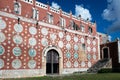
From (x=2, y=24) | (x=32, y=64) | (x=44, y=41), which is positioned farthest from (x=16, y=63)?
(x=44, y=41)

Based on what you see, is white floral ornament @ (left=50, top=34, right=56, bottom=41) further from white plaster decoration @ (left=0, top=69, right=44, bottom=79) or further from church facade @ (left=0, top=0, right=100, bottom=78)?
white plaster decoration @ (left=0, top=69, right=44, bottom=79)

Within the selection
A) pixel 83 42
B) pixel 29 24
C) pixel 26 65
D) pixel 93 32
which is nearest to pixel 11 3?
pixel 29 24

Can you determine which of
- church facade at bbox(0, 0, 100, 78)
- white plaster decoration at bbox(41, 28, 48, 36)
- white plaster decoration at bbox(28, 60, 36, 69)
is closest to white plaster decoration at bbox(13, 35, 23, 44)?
church facade at bbox(0, 0, 100, 78)

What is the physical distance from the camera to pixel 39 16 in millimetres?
26625

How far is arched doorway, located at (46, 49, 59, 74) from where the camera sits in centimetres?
2609

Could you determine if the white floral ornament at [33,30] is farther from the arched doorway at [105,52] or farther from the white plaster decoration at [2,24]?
the arched doorway at [105,52]

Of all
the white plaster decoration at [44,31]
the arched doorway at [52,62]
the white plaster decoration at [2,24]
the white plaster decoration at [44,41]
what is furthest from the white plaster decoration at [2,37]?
the arched doorway at [52,62]

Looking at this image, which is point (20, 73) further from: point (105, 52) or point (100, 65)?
point (105, 52)

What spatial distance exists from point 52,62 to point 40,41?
3919 millimetres

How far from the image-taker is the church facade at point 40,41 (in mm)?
21344

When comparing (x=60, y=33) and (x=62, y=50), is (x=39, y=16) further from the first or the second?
(x=62, y=50)

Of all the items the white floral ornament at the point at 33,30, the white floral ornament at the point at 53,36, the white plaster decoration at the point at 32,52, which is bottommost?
the white plaster decoration at the point at 32,52

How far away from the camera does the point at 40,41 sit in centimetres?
2475

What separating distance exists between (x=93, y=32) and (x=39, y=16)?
13.8 metres
